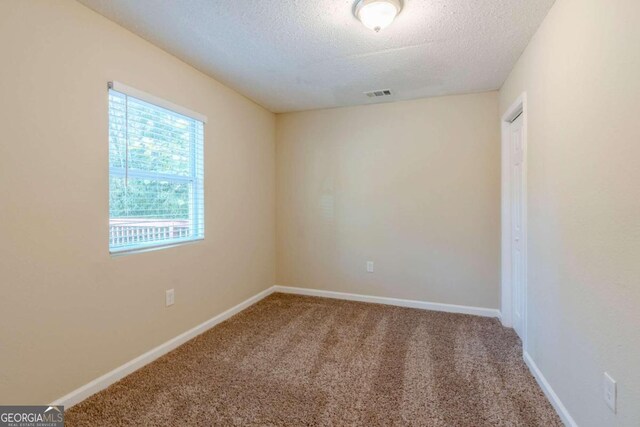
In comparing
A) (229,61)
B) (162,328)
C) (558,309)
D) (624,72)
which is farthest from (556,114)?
(162,328)

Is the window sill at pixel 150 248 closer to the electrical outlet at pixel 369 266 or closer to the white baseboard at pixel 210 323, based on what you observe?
the white baseboard at pixel 210 323

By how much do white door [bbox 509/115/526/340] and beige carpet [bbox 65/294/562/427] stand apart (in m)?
0.26

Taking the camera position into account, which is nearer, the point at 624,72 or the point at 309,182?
the point at 624,72

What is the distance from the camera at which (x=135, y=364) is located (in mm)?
2191

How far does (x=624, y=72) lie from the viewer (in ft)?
3.97

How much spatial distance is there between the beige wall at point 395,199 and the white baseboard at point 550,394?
3.73ft

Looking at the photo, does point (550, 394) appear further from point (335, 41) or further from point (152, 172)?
point (152, 172)

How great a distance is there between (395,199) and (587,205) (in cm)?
215

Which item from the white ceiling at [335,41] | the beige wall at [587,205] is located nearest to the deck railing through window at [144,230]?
the white ceiling at [335,41]

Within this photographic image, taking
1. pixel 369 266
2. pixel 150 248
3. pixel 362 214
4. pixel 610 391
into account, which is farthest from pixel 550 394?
pixel 150 248

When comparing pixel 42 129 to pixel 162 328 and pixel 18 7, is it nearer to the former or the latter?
pixel 18 7

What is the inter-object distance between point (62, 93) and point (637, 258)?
2.85 m

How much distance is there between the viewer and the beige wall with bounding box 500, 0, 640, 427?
118 centimetres

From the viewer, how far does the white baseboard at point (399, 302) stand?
10.8ft
